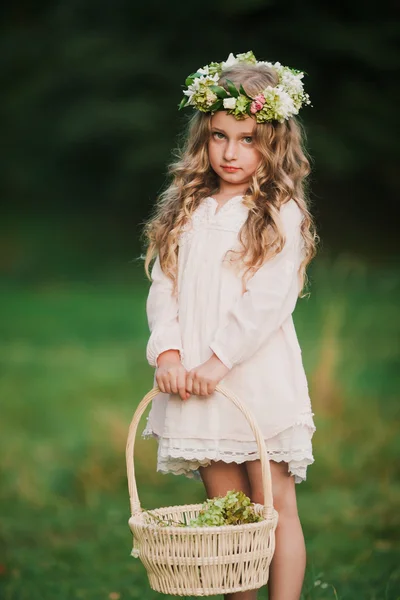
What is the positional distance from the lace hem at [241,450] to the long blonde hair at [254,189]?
1.54ft

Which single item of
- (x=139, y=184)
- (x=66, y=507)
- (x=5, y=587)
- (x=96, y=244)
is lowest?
(x=5, y=587)

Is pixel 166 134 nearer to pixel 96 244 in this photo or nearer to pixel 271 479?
pixel 96 244

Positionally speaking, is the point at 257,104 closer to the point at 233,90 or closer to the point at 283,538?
the point at 233,90

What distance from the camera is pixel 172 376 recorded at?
305 centimetres

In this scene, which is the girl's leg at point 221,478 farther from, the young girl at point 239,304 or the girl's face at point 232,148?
the girl's face at point 232,148

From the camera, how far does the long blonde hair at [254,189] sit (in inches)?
123

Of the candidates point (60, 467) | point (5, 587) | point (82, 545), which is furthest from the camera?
point (60, 467)

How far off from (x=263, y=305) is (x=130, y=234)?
24.3 feet

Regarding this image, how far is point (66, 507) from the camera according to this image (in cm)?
526

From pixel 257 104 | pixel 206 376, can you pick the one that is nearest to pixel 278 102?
pixel 257 104

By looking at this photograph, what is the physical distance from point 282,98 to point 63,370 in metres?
4.91

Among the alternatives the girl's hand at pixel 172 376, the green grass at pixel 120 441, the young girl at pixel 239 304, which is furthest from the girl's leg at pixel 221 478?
the green grass at pixel 120 441

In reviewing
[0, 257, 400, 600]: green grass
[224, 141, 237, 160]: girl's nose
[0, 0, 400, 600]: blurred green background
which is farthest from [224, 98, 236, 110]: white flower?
[0, 0, 400, 600]: blurred green background

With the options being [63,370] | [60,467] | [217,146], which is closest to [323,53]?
[63,370]
